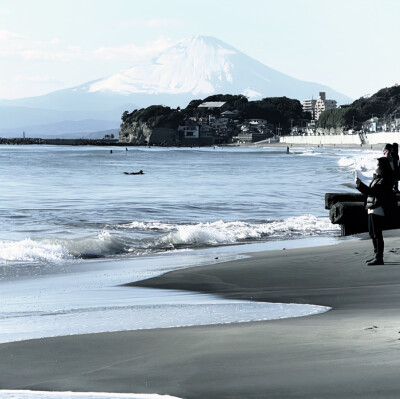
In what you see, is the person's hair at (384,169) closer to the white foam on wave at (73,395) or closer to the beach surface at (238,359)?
the beach surface at (238,359)

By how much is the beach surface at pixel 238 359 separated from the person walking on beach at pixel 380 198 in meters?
2.47

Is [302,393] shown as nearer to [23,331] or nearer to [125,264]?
[23,331]

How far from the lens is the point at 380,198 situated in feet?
33.8

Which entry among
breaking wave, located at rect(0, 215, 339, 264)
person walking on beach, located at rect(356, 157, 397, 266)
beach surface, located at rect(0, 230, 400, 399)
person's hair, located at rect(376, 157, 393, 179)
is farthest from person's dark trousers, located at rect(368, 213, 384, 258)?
breaking wave, located at rect(0, 215, 339, 264)

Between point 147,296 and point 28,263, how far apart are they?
186 inches

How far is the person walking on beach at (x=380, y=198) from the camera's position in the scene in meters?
10.2

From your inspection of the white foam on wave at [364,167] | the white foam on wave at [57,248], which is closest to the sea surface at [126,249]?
the white foam on wave at [57,248]

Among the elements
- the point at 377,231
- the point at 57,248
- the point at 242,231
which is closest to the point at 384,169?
the point at 377,231

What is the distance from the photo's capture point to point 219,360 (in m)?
5.20

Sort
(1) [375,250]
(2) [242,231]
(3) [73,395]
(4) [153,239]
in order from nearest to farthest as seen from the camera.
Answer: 1. (3) [73,395]
2. (1) [375,250]
3. (4) [153,239]
4. (2) [242,231]

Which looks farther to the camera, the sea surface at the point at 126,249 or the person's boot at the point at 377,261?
the person's boot at the point at 377,261

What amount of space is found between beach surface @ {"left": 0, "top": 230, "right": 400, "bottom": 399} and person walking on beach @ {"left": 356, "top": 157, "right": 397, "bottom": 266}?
2466 millimetres

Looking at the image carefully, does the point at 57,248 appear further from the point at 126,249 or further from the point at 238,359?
the point at 238,359

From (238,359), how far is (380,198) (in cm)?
555
